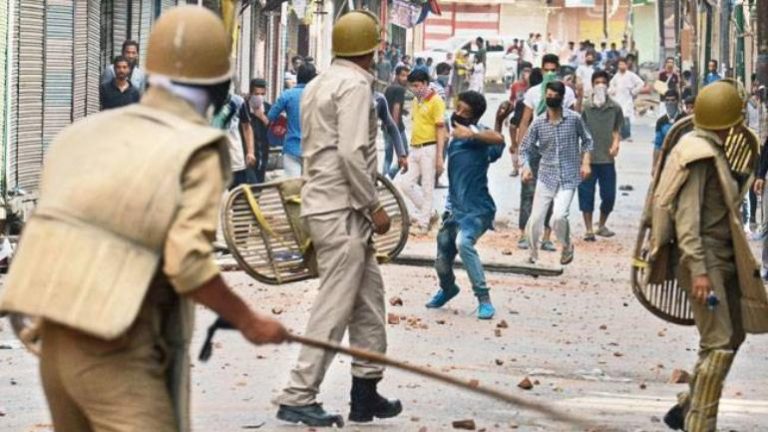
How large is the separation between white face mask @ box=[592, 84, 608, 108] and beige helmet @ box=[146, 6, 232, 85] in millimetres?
17038

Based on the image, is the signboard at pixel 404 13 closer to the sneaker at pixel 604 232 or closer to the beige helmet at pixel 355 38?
the sneaker at pixel 604 232

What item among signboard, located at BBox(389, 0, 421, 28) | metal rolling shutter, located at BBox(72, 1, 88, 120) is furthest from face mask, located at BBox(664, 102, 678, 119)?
signboard, located at BBox(389, 0, 421, 28)

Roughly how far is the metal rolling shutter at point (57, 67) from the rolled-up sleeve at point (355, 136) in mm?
12572

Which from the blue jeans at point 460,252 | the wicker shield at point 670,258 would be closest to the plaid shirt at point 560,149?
the blue jeans at point 460,252

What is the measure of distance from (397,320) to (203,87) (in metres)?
8.37

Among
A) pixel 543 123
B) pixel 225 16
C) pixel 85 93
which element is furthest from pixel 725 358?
pixel 85 93

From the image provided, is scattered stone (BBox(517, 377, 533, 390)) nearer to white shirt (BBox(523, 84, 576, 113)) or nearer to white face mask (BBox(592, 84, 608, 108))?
white face mask (BBox(592, 84, 608, 108))

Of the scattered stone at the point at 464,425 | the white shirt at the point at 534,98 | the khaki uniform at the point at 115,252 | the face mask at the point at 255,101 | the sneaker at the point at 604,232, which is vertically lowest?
the sneaker at the point at 604,232

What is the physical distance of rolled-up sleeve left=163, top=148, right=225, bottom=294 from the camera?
5121mm

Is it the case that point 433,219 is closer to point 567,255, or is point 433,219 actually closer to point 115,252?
point 567,255

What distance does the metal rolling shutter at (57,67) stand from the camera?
70.1ft

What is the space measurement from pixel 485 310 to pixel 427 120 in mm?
7371

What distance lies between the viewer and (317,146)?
362 inches

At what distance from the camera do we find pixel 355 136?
9.03 m
